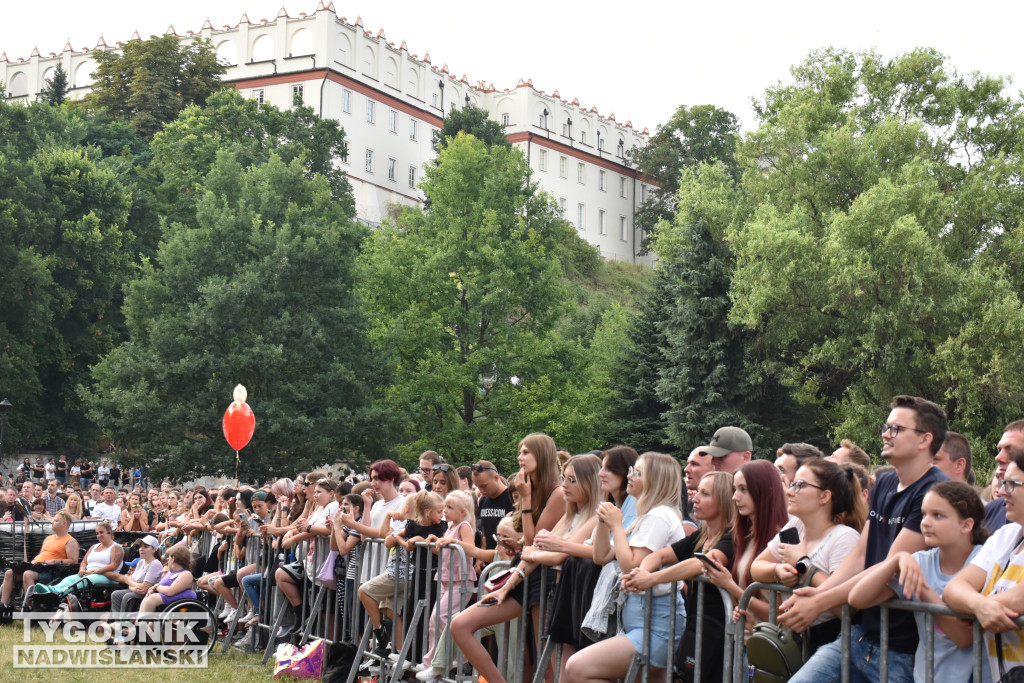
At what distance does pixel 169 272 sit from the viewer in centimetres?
4194

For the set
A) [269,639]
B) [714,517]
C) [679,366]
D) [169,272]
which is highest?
[169,272]

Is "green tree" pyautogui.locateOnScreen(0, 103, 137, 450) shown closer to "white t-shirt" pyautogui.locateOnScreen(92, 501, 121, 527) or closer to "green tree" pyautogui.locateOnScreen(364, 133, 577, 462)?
"green tree" pyautogui.locateOnScreen(364, 133, 577, 462)

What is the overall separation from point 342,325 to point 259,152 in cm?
1757

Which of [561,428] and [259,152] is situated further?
[259,152]

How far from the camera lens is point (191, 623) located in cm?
1316

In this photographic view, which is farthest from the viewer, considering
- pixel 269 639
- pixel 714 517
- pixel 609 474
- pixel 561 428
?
pixel 561 428

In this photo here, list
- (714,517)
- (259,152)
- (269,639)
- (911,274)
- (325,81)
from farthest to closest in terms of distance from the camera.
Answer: (325,81)
(259,152)
(911,274)
(269,639)
(714,517)

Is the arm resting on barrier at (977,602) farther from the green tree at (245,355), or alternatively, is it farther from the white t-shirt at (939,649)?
the green tree at (245,355)

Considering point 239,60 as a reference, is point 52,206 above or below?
below

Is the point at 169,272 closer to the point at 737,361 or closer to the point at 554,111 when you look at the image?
the point at 737,361

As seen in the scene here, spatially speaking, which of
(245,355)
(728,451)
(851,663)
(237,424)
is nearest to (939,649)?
(851,663)

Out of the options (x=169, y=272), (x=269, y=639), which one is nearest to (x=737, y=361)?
(x=169, y=272)

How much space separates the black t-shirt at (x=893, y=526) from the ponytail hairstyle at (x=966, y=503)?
239 mm

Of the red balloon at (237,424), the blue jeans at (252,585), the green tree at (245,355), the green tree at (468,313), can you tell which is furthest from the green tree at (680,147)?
the blue jeans at (252,585)
